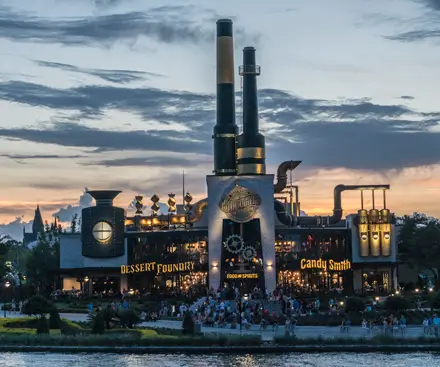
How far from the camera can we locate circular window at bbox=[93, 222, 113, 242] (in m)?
143

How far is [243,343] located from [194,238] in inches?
2672

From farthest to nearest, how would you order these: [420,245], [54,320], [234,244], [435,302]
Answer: [420,245], [234,244], [435,302], [54,320]

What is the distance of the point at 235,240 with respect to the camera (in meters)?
135

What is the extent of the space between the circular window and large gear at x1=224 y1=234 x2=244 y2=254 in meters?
16.3

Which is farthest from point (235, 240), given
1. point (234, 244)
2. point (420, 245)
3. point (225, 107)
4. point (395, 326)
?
point (395, 326)

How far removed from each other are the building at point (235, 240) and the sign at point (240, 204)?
117 mm

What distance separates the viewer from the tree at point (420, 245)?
148875mm

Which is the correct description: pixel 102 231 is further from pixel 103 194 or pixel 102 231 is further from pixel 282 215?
pixel 282 215

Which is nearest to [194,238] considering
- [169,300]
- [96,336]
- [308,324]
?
[169,300]

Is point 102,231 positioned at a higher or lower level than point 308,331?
higher

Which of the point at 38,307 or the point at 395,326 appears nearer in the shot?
the point at 395,326

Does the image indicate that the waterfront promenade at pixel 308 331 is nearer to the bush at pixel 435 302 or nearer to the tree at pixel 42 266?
the bush at pixel 435 302

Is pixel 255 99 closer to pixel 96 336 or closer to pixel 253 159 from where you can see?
pixel 253 159

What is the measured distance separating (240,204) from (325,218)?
20968 mm
